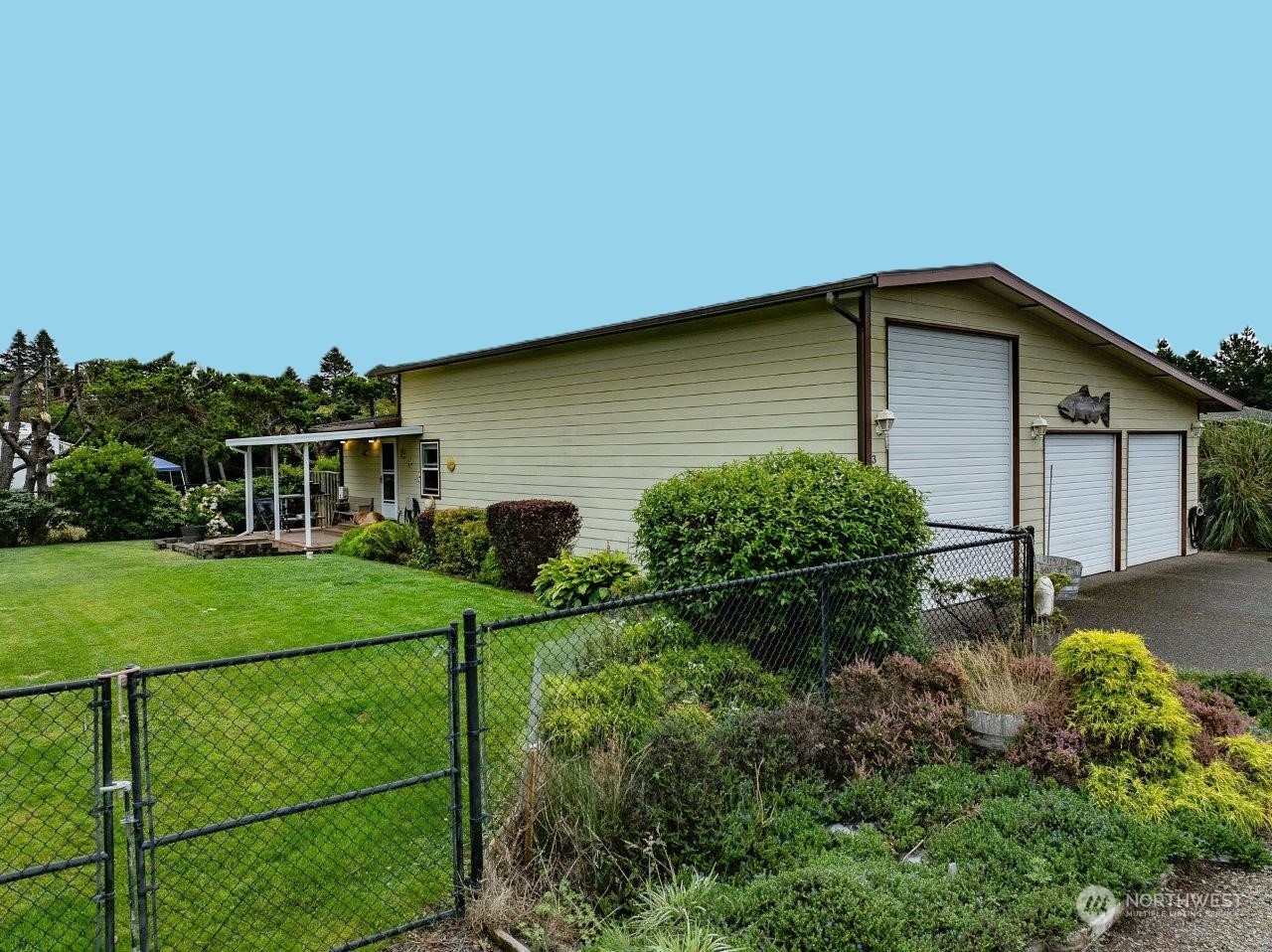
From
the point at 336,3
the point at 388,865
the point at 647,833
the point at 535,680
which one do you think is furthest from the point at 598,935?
the point at 336,3

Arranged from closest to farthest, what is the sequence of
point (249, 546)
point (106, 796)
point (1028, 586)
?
point (106, 796) → point (1028, 586) → point (249, 546)

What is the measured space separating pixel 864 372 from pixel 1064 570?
3.32m

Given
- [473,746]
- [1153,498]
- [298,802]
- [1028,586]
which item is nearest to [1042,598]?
[1028,586]

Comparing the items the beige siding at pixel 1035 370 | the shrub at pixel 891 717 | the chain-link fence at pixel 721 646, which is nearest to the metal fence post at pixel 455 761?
the chain-link fence at pixel 721 646

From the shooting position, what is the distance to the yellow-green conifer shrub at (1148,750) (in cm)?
365

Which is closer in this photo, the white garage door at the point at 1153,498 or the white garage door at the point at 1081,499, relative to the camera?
the white garage door at the point at 1081,499

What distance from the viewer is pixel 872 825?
11.6 ft

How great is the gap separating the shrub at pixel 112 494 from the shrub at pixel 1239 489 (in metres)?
23.0

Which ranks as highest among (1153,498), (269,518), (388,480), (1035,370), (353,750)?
(1035,370)

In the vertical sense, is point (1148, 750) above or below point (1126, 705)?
below

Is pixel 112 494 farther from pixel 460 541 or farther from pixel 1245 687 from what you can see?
pixel 1245 687

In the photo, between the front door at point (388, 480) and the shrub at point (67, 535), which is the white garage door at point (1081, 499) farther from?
the shrub at point (67, 535)

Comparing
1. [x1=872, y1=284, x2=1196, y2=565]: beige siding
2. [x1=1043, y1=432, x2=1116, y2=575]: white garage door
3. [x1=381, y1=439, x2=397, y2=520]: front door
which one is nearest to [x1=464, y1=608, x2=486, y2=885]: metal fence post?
[x1=872, y1=284, x2=1196, y2=565]: beige siding

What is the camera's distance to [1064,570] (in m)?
8.48
